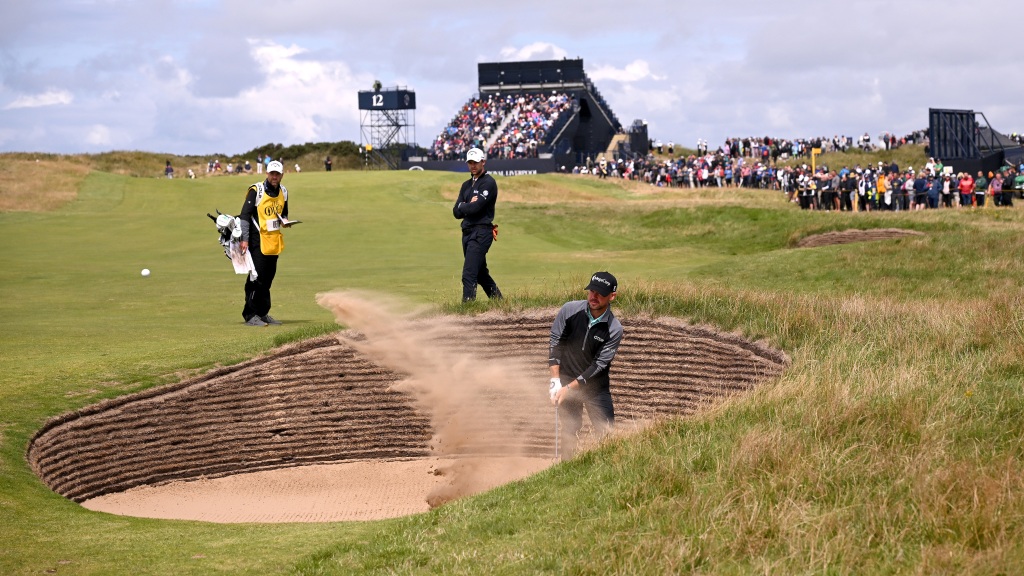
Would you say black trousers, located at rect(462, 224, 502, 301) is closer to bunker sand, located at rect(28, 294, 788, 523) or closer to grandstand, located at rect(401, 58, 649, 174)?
bunker sand, located at rect(28, 294, 788, 523)

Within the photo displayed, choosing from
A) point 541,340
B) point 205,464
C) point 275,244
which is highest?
point 275,244

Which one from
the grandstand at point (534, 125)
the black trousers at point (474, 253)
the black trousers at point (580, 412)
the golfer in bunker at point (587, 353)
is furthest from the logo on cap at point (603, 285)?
the grandstand at point (534, 125)

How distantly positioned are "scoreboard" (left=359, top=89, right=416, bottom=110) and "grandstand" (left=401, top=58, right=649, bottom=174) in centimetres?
847

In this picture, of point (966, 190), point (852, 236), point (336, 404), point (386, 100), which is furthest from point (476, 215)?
point (386, 100)

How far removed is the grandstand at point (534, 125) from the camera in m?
80.1

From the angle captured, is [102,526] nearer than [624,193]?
Yes

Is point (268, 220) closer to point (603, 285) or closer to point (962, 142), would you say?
point (603, 285)

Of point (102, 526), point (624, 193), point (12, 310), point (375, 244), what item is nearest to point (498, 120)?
point (624, 193)

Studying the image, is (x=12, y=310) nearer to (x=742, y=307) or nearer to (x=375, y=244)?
(x=742, y=307)

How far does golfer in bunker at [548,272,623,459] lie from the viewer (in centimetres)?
1202

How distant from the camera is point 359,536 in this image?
10.1 m

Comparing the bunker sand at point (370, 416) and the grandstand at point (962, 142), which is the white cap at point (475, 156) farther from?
the grandstand at point (962, 142)

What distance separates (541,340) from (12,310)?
11.6 metres

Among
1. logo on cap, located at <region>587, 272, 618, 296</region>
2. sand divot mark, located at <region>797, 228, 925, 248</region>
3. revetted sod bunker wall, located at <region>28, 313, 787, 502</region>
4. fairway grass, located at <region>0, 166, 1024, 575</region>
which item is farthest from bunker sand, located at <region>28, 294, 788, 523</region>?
sand divot mark, located at <region>797, 228, 925, 248</region>
